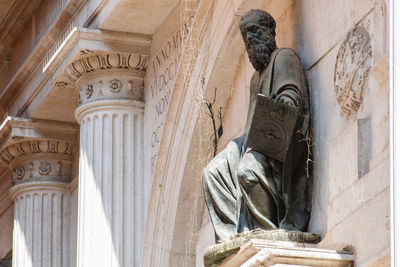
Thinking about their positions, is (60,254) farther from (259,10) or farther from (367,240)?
(367,240)

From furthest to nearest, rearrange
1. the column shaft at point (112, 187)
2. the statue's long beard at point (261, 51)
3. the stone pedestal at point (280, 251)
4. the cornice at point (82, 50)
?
the cornice at point (82, 50), the column shaft at point (112, 187), the statue's long beard at point (261, 51), the stone pedestal at point (280, 251)

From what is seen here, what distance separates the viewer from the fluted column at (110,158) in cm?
1511

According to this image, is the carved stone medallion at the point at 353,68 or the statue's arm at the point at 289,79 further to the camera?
the statue's arm at the point at 289,79

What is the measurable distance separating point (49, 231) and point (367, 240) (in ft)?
31.1

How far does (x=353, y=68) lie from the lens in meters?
10.2

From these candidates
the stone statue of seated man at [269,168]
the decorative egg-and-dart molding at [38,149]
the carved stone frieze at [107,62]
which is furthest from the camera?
the decorative egg-and-dart molding at [38,149]

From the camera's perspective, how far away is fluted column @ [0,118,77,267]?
18.3 meters

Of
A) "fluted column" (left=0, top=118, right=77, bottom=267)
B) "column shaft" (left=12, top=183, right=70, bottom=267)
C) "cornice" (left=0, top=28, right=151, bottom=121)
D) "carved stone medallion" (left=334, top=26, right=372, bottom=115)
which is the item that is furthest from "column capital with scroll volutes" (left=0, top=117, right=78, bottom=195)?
"carved stone medallion" (left=334, top=26, right=372, bottom=115)

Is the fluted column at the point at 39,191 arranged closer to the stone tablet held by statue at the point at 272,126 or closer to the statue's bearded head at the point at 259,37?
the statue's bearded head at the point at 259,37

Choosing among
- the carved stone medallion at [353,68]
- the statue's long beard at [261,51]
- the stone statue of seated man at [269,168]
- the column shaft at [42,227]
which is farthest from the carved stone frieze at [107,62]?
the carved stone medallion at [353,68]

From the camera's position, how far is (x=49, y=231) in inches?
725

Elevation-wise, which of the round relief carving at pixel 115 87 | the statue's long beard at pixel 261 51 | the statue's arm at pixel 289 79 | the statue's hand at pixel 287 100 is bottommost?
the statue's hand at pixel 287 100

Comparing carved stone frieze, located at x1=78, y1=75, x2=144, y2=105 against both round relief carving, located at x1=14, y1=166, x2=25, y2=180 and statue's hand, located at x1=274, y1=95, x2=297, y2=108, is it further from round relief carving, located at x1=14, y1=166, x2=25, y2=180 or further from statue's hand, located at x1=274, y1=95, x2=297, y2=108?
statue's hand, located at x1=274, y1=95, x2=297, y2=108

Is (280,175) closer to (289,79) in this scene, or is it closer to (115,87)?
(289,79)
